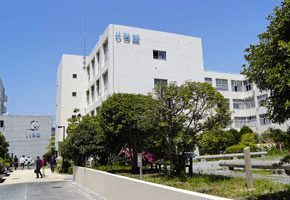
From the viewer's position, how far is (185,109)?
11109mm

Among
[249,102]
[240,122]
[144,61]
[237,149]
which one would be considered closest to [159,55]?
[144,61]

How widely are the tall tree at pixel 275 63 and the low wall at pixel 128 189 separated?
238cm

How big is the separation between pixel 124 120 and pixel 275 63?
30.0 feet

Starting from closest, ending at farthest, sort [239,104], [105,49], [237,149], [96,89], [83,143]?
[83,143] < [237,149] < [105,49] < [96,89] < [239,104]

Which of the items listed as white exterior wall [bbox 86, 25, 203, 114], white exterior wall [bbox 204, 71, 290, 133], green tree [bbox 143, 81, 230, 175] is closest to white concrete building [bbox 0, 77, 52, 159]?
white exterior wall [bbox 86, 25, 203, 114]

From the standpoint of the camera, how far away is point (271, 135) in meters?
6.06

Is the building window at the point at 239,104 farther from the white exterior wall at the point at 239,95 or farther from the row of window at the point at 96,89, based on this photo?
the row of window at the point at 96,89

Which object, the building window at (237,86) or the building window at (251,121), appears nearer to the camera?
the building window at (251,121)

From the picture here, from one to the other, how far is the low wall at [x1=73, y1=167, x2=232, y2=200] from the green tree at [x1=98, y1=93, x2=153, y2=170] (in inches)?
95.6

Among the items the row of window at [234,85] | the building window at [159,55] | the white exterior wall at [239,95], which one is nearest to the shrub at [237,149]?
the building window at [159,55]

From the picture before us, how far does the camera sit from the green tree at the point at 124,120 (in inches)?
547

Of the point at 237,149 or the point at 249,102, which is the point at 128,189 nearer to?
the point at 237,149

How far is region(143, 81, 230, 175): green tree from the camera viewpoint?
1105 centimetres

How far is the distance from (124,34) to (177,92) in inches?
720
